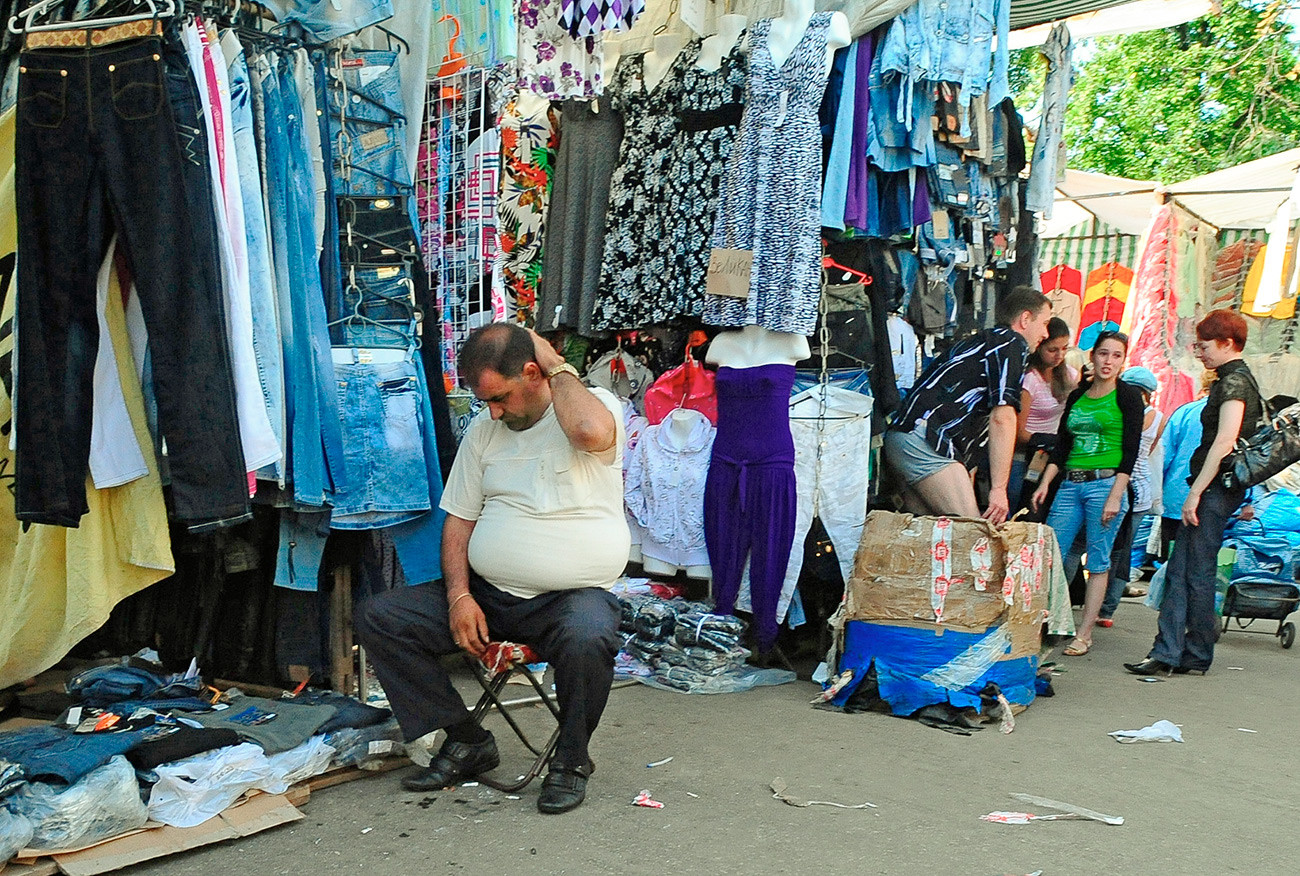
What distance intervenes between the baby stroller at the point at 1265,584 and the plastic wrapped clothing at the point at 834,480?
3.06 m

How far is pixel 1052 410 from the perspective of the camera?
666cm

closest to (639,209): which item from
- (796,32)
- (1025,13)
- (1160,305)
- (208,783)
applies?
(796,32)

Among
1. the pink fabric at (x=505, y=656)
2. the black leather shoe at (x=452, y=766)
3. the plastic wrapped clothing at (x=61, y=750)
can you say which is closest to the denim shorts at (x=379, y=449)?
the pink fabric at (x=505, y=656)

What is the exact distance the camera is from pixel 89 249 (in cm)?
347

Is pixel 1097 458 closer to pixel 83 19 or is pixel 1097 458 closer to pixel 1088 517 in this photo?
pixel 1088 517

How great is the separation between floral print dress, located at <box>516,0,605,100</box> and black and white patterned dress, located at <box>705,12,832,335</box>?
2.85 feet

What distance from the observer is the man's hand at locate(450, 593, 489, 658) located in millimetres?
3623

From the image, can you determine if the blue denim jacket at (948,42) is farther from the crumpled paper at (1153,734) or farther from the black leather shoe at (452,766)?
the black leather shoe at (452,766)

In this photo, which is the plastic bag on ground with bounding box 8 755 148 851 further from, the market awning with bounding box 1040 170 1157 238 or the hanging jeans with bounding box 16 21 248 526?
the market awning with bounding box 1040 170 1157 238

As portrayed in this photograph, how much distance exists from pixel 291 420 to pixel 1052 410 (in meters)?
4.44

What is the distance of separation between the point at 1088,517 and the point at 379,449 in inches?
157

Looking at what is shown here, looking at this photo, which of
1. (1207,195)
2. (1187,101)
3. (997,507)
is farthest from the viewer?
(1187,101)

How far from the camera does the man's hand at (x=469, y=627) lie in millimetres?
3623

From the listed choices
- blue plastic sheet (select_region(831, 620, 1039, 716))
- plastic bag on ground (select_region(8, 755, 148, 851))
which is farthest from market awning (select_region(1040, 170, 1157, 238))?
plastic bag on ground (select_region(8, 755, 148, 851))
